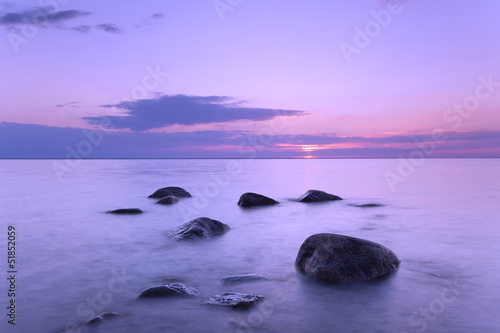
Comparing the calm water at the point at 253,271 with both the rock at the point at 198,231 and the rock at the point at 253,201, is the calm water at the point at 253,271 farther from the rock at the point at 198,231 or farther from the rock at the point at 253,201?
the rock at the point at 253,201

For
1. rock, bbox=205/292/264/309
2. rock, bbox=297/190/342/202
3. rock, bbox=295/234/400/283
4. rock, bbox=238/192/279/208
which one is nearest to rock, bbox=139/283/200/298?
rock, bbox=205/292/264/309

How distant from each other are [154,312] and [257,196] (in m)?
13.7

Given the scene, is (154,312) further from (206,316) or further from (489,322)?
(489,322)

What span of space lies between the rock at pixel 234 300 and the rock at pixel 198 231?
470cm

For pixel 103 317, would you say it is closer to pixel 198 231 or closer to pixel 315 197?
pixel 198 231

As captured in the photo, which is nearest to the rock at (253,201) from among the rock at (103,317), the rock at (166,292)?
the rock at (166,292)

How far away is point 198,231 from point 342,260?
16.5ft

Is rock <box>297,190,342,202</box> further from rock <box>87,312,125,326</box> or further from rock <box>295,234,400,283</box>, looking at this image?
rock <box>87,312,125,326</box>

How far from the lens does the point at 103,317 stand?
540cm

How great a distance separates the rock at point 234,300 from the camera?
18.9 feet

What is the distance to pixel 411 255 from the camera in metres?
9.41

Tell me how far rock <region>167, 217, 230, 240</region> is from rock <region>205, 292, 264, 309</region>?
470cm

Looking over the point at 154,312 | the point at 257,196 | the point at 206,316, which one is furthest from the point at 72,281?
the point at 257,196

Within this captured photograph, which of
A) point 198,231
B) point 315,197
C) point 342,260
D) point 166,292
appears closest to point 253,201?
point 315,197
